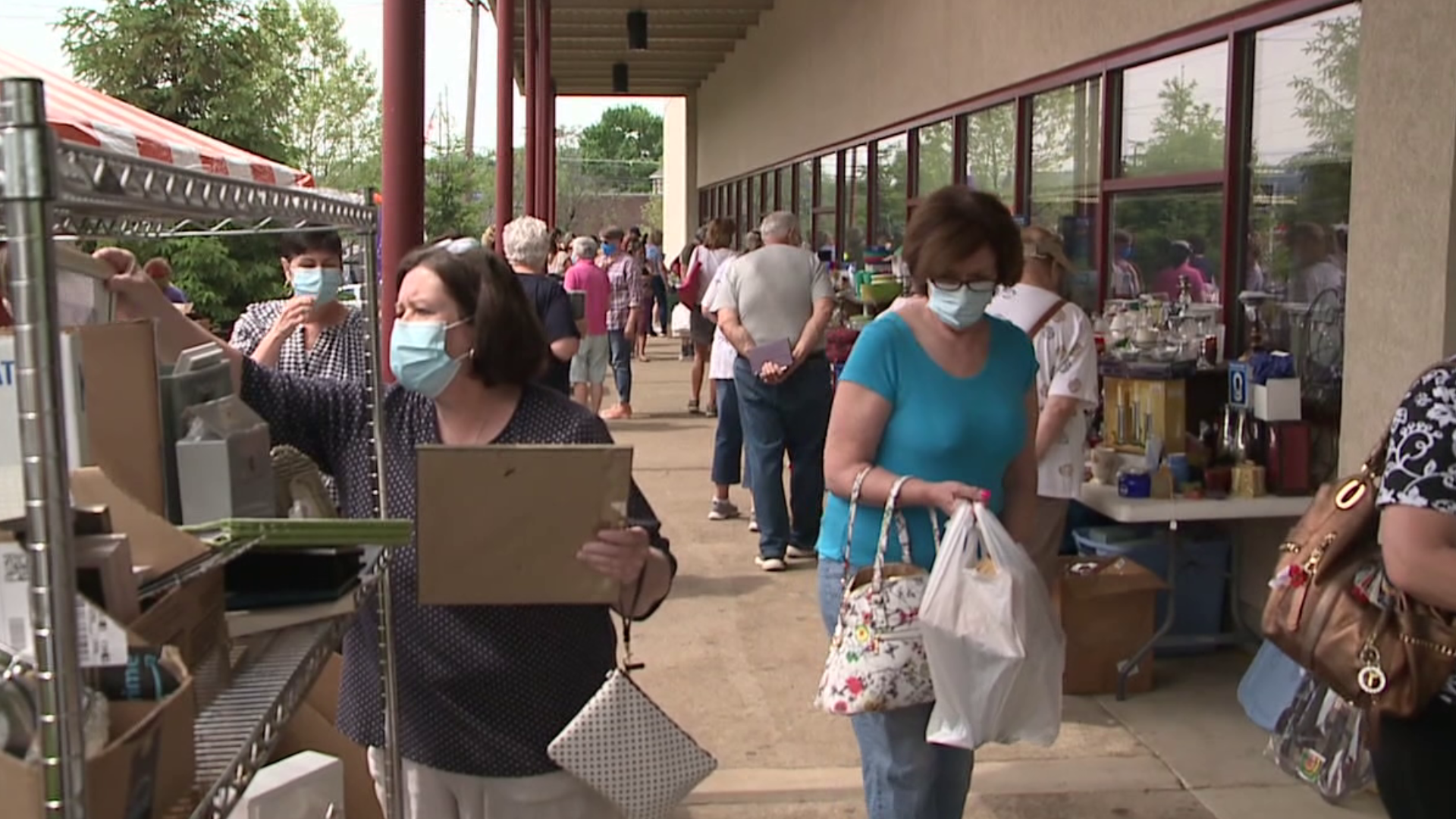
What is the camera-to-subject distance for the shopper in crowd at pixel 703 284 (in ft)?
34.9

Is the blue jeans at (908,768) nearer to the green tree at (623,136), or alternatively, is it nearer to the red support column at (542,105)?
the red support column at (542,105)

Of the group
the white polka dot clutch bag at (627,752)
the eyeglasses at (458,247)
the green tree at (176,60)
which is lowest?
the white polka dot clutch bag at (627,752)

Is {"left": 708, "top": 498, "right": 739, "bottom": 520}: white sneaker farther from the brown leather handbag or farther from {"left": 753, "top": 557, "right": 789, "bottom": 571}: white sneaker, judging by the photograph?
the brown leather handbag

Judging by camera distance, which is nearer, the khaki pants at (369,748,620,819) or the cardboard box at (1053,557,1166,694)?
the khaki pants at (369,748,620,819)

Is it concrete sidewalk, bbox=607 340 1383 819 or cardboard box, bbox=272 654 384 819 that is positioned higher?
cardboard box, bbox=272 654 384 819

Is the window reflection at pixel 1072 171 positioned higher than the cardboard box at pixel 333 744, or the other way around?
the window reflection at pixel 1072 171

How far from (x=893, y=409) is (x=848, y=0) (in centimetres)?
1095

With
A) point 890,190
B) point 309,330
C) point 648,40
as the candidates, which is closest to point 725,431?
point 309,330

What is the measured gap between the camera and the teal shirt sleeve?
3.12 m

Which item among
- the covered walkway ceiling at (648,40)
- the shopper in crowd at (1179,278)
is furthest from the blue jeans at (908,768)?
the covered walkway ceiling at (648,40)

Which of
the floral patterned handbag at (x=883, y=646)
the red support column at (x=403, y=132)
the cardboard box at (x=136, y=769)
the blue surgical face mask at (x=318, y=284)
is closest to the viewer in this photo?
the cardboard box at (x=136, y=769)

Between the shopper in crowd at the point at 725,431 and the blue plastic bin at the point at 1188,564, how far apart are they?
2.67 metres

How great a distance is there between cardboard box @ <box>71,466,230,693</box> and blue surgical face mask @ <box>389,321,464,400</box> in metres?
0.86

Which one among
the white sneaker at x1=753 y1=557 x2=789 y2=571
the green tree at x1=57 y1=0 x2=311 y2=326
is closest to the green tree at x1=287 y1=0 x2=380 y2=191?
the green tree at x1=57 y1=0 x2=311 y2=326
